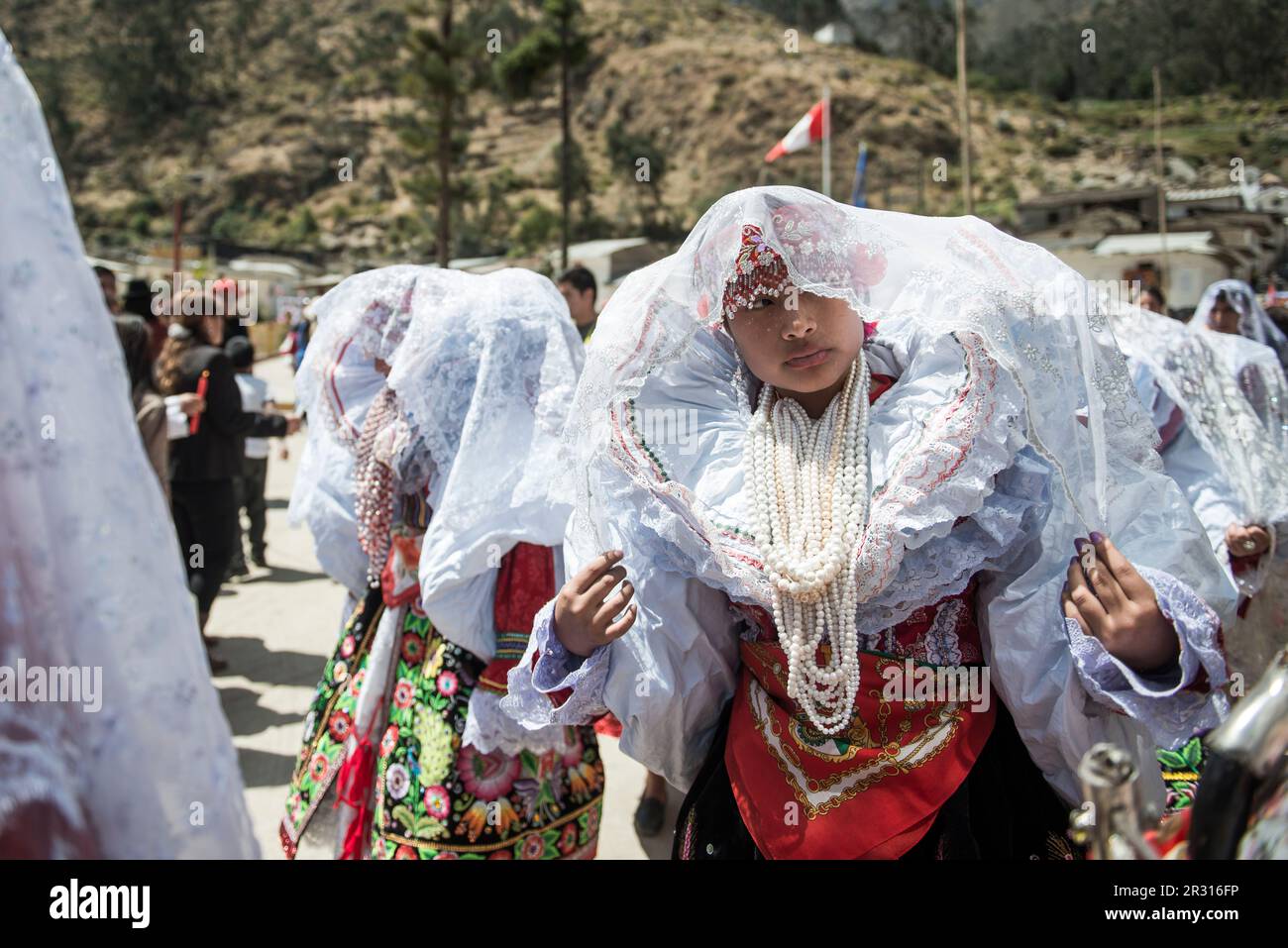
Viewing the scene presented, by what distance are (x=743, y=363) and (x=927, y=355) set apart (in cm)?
36

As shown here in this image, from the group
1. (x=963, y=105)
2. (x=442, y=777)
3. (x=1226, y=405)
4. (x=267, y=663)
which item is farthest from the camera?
(x=963, y=105)

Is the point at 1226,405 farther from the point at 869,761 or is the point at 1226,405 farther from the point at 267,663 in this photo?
the point at 267,663

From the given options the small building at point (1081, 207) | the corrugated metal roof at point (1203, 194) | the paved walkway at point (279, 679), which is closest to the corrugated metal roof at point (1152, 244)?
the small building at point (1081, 207)

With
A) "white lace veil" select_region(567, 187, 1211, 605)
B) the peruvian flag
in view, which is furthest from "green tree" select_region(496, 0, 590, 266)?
"white lace veil" select_region(567, 187, 1211, 605)

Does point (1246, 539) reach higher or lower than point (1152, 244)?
lower

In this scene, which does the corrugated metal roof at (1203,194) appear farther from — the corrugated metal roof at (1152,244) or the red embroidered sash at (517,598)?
the red embroidered sash at (517,598)

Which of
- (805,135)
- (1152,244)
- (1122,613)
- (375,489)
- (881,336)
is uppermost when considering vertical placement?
(805,135)

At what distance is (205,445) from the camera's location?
4.99 meters

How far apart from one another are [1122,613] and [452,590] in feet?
5.38

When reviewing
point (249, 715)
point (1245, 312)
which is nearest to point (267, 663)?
point (249, 715)

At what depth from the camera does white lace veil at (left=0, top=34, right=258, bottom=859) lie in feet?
2.62

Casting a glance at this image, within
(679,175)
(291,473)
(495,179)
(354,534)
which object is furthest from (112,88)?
(354,534)

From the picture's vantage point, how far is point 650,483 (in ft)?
5.66

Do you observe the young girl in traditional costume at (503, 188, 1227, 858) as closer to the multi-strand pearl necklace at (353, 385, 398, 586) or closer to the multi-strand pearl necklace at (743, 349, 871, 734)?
the multi-strand pearl necklace at (743, 349, 871, 734)
